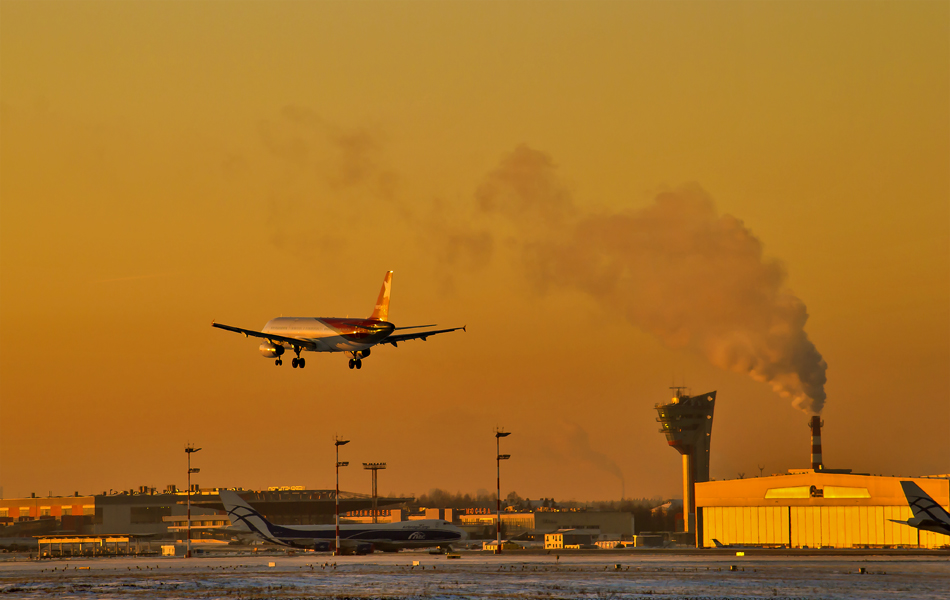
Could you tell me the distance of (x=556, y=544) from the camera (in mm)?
169125

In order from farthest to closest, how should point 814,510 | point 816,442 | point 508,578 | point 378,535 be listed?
1. point 816,442
2. point 814,510
3. point 378,535
4. point 508,578

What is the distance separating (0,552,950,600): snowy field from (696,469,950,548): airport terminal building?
30.0 metres

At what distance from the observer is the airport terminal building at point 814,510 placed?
14262 cm

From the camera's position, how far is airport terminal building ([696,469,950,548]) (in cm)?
14262

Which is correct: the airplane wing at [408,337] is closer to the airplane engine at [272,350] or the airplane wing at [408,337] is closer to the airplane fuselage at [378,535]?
the airplane engine at [272,350]

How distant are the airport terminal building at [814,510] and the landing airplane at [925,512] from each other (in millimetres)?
44971

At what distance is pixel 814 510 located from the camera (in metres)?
152

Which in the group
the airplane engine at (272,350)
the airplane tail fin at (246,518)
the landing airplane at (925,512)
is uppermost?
the airplane engine at (272,350)

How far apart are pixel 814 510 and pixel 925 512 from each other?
6048cm

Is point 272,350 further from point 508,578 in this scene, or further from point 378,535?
point 378,535

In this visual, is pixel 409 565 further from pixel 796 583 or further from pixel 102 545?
pixel 102 545

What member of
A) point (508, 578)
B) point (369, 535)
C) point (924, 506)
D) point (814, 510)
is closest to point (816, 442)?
point (814, 510)

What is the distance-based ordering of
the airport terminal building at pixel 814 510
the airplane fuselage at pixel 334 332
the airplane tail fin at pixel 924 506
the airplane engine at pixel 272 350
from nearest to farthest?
the airplane tail fin at pixel 924 506, the airplane fuselage at pixel 334 332, the airplane engine at pixel 272 350, the airport terminal building at pixel 814 510

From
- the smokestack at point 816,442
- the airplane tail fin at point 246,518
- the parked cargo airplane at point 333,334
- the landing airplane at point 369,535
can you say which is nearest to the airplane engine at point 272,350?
the parked cargo airplane at point 333,334
